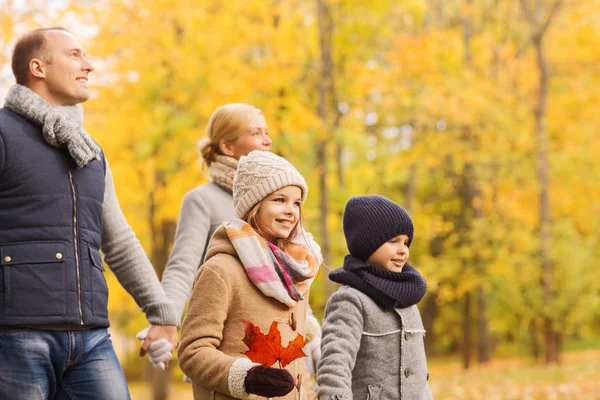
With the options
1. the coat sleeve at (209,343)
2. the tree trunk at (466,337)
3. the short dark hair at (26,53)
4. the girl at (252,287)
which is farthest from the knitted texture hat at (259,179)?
the tree trunk at (466,337)

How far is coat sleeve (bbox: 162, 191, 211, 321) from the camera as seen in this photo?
3961mm

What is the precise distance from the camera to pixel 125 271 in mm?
3650

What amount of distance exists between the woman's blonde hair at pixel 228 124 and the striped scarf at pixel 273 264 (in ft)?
3.61

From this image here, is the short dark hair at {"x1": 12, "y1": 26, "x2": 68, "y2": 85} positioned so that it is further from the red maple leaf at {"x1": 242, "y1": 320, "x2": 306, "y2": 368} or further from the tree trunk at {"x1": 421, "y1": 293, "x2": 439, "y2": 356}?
the tree trunk at {"x1": 421, "y1": 293, "x2": 439, "y2": 356}

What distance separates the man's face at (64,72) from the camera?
332 cm

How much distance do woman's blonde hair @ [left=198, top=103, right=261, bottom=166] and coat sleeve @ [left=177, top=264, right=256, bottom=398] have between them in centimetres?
131

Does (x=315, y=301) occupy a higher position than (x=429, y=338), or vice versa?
(x=315, y=301)

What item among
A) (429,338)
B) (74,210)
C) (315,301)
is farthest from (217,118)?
(429,338)

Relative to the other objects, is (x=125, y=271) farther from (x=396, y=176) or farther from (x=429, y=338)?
(x=429, y=338)

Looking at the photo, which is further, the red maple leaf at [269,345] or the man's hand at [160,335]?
A: the man's hand at [160,335]

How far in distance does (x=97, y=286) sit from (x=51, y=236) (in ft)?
0.92

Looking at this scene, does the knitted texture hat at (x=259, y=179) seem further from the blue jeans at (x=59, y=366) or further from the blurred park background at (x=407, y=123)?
the blurred park background at (x=407, y=123)

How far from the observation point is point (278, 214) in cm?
318

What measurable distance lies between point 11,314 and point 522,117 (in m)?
18.2
